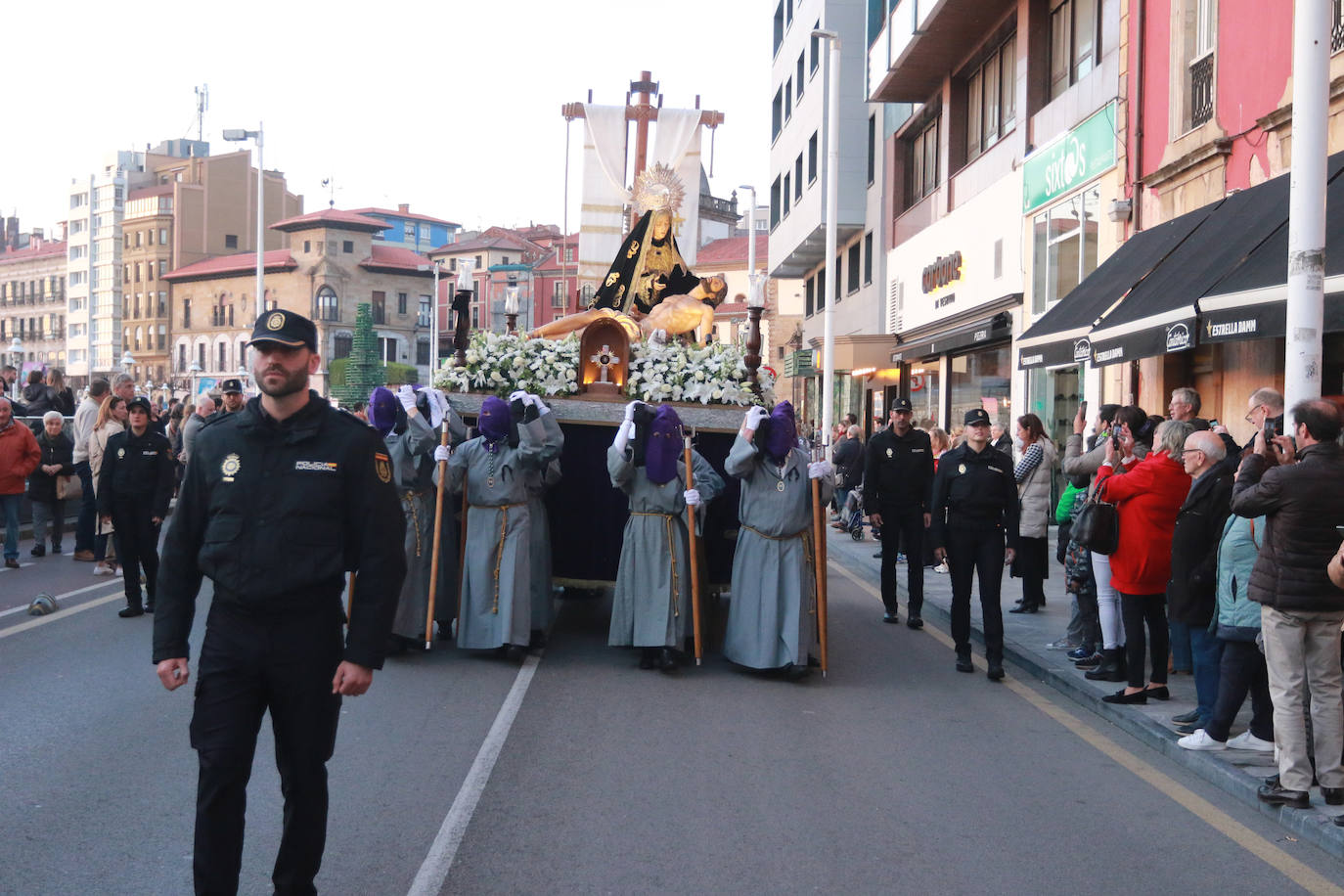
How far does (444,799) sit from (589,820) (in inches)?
28.8

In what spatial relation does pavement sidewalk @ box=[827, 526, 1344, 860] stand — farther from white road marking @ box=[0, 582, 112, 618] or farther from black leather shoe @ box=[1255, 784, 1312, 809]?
white road marking @ box=[0, 582, 112, 618]

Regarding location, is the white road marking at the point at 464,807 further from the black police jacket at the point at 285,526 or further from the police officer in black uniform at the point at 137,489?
the police officer in black uniform at the point at 137,489

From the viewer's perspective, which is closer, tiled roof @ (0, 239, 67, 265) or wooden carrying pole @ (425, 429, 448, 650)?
wooden carrying pole @ (425, 429, 448, 650)

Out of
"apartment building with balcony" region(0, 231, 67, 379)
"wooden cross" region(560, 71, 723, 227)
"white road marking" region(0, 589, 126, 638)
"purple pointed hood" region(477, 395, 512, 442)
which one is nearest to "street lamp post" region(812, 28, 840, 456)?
"wooden cross" region(560, 71, 723, 227)

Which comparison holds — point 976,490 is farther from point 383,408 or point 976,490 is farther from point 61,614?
point 61,614

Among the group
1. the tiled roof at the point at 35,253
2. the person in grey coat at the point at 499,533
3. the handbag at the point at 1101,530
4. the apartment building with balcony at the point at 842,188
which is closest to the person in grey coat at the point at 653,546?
the person in grey coat at the point at 499,533

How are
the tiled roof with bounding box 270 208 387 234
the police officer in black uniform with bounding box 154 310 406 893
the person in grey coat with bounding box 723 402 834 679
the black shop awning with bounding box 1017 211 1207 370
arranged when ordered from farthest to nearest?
the tiled roof with bounding box 270 208 387 234, the black shop awning with bounding box 1017 211 1207 370, the person in grey coat with bounding box 723 402 834 679, the police officer in black uniform with bounding box 154 310 406 893

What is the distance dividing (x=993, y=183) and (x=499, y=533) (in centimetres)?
1502

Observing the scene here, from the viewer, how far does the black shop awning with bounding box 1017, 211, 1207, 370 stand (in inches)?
546

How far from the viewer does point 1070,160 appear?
18000 mm

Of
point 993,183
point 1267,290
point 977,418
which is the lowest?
point 977,418

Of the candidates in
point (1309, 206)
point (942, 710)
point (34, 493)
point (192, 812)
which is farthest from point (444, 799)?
point (34, 493)

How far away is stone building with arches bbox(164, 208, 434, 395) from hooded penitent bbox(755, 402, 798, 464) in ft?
276

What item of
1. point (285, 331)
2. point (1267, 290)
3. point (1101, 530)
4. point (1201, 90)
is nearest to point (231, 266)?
point (1201, 90)
